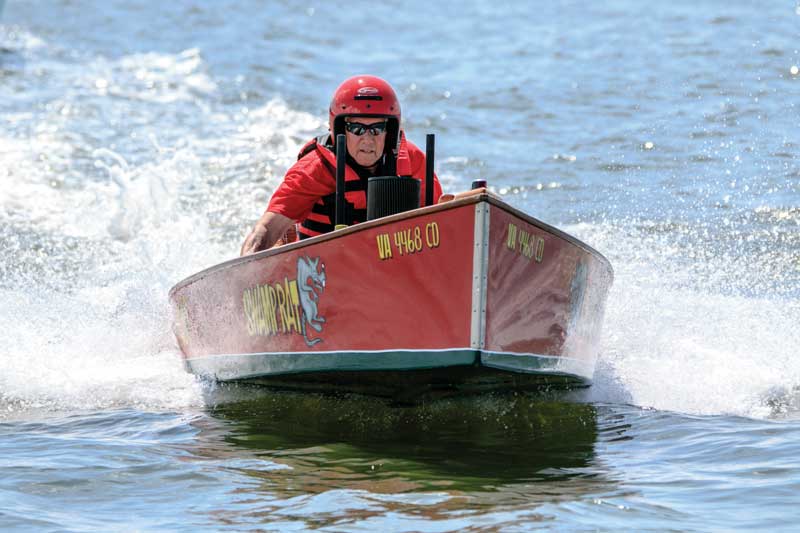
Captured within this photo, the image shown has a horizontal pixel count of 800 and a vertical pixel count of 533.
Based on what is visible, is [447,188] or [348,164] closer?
[348,164]

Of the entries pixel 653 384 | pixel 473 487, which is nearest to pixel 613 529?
pixel 473 487

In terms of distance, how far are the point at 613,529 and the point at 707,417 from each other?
2027 millimetres

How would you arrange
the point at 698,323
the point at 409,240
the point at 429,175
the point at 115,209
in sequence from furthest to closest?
the point at 115,209 < the point at 698,323 < the point at 429,175 < the point at 409,240

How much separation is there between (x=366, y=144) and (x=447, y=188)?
5800mm

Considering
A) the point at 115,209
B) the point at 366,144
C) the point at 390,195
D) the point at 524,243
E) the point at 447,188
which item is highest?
the point at 447,188

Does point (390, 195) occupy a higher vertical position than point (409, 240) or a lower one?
higher

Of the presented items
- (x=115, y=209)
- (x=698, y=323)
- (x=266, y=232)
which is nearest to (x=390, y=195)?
(x=266, y=232)

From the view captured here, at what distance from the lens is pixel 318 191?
6766 millimetres

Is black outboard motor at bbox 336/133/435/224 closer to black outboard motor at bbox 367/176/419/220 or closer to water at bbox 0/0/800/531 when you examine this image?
black outboard motor at bbox 367/176/419/220

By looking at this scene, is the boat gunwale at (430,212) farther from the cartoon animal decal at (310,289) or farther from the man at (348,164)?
the man at (348,164)

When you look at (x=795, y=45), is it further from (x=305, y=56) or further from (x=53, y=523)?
(x=53, y=523)

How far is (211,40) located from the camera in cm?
1967

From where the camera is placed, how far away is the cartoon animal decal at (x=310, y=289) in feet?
19.0

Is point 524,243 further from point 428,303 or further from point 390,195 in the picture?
point 390,195
